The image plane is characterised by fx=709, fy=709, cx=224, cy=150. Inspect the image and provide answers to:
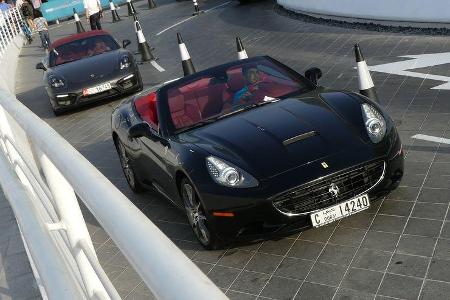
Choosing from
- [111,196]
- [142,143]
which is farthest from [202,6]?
[111,196]

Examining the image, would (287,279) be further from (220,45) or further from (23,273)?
(220,45)

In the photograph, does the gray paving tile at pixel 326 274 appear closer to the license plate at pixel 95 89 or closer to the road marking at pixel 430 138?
the road marking at pixel 430 138

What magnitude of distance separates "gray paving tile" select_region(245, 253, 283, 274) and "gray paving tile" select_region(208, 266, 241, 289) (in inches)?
4.9

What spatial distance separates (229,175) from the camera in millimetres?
5504

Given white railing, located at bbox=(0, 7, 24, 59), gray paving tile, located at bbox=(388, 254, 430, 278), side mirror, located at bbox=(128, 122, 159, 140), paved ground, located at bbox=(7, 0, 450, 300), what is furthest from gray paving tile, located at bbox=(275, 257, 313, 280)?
white railing, located at bbox=(0, 7, 24, 59)

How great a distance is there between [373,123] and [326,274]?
148cm

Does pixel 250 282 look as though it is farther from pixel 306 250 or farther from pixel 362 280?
pixel 362 280

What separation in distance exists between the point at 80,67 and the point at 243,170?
9528 mm

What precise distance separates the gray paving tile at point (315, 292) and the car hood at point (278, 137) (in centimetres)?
91

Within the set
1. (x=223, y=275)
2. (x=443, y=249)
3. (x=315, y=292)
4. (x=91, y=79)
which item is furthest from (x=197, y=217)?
(x=91, y=79)

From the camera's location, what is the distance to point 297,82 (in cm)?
707

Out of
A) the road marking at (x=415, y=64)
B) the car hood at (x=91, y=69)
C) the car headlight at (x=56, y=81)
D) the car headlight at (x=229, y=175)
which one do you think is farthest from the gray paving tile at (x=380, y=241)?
the car headlight at (x=56, y=81)

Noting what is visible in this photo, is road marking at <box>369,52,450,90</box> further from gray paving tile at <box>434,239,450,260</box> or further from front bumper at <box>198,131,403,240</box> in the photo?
gray paving tile at <box>434,239,450,260</box>

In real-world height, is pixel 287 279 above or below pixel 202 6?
above
